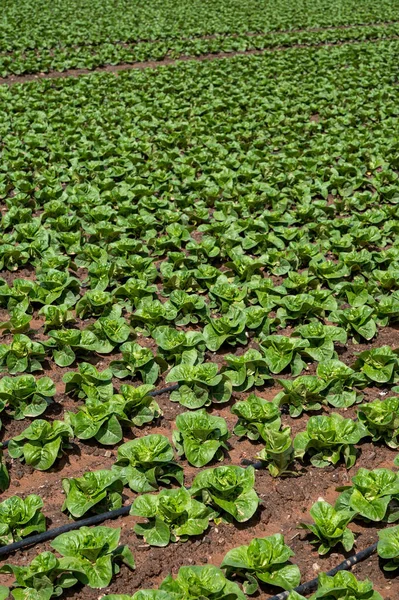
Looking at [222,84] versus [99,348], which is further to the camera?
[222,84]

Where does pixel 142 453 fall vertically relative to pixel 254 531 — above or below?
above

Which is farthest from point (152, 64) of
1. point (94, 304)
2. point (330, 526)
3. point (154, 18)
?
point (330, 526)

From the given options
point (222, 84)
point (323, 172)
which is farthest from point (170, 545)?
point (222, 84)

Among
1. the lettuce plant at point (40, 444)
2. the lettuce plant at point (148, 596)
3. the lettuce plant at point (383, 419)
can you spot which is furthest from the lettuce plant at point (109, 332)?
the lettuce plant at point (148, 596)

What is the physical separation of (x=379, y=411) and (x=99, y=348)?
3.13 metres

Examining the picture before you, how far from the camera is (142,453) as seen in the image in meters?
5.15

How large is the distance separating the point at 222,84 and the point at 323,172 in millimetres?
7643

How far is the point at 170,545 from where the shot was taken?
472 centimetres

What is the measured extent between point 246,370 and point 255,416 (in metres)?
0.87

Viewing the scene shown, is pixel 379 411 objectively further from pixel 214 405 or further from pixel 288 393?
pixel 214 405

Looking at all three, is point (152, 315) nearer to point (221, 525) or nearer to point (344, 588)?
point (221, 525)

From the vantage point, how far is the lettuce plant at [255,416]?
5.59m

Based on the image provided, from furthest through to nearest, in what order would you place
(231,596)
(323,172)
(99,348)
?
(323,172) < (99,348) < (231,596)

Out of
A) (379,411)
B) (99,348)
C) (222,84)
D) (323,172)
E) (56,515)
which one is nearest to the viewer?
(56,515)
